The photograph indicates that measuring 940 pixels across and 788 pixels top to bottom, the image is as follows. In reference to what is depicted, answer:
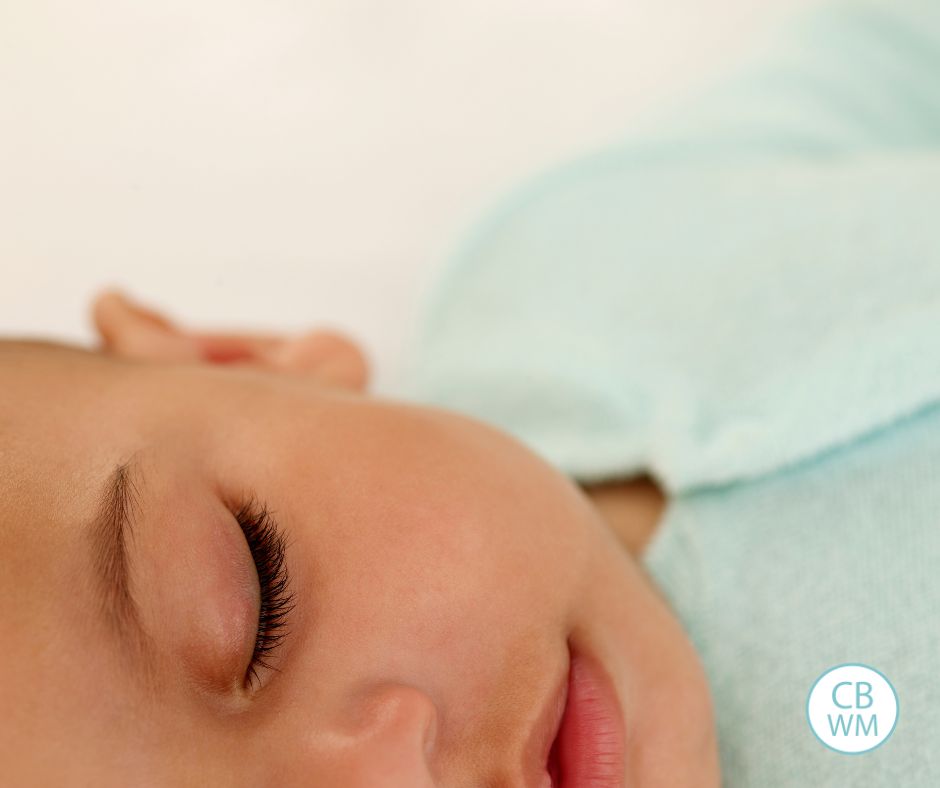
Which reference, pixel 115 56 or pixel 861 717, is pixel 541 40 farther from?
pixel 861 717

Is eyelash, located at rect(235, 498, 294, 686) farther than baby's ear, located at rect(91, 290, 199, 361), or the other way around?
baby's ear, located at rect(91, 290, 199, 361)

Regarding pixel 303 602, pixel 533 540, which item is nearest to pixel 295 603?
pixel 303 602

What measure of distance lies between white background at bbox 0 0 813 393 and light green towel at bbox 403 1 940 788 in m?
0.15

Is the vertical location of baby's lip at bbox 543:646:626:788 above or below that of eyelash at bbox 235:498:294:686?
below

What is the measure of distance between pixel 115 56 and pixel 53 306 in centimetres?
30

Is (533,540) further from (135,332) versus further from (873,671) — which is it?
(135,332)

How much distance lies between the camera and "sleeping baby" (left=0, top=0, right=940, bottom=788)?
544mm

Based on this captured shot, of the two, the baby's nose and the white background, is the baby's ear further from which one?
the baby's nose

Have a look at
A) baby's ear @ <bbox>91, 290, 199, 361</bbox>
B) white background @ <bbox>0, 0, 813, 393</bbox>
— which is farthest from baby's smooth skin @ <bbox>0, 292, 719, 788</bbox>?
white background @ <bbox>0, 0, 813, 393</bbox>

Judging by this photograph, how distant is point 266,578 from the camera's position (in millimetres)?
589

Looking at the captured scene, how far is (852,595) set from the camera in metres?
0.68

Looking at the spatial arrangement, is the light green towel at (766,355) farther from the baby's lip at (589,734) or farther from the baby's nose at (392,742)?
the baby's nose at (392,742)

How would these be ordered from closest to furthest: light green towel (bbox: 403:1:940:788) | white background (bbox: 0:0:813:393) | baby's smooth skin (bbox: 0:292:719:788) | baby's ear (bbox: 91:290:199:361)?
1. baby's smooth skin (bbox: 0:292:719:788)
2. light green towel (bbox: 403:1:940:788)
3. baby's ear (bbox: 91:290:199:361)
4. white background (bbox: 0:0:813:393)

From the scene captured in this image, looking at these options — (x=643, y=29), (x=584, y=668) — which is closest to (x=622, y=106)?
(x=643, y=29)
